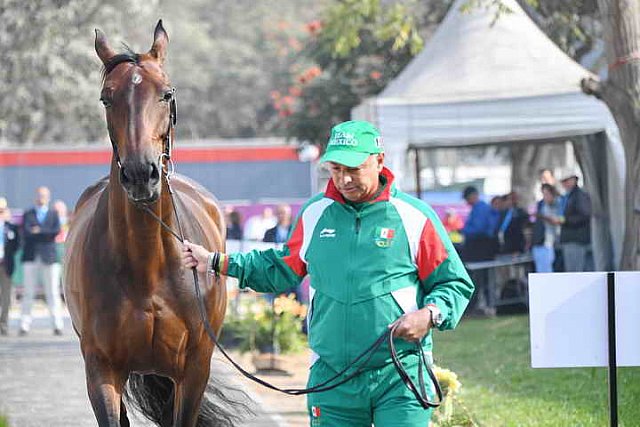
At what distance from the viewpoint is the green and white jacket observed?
15.2 feet

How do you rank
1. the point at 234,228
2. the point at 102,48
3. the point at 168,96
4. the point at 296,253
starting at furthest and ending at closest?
the point at 234,228, the point at 102,48, the point at 168,96, the point at 296,253

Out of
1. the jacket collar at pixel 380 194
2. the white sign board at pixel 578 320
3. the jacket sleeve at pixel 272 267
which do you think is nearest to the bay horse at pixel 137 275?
the jacket sleeve at pixel 272 267

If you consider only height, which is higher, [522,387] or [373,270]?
[373,270]

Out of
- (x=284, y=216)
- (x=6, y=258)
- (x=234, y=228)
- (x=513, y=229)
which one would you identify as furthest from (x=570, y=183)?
(x=6, y=258)

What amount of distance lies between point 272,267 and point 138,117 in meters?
1.08

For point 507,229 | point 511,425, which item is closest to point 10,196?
point 507,229

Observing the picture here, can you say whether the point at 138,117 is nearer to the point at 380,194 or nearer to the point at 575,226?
the point at 380,194

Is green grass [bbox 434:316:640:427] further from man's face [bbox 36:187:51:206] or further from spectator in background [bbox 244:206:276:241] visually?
spectator in background [bbox 244:206:276:241]

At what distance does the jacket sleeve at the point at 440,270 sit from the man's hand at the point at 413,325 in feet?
0.40

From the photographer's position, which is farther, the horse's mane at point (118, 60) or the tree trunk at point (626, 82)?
the tree trunk at point (626, 82)

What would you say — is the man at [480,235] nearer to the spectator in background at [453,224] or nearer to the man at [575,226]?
the man at [575,226]

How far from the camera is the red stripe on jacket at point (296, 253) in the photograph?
490 centimetres

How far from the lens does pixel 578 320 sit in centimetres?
615

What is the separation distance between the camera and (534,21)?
17.1m
